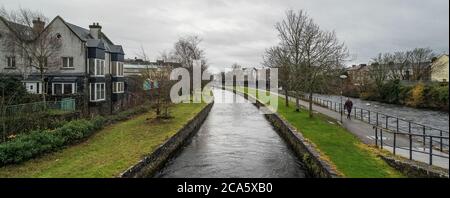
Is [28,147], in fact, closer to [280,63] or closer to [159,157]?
[159,157]

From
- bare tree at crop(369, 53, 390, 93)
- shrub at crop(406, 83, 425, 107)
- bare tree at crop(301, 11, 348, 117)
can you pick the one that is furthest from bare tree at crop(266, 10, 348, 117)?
bare tree at crop(369, 53, 390, 93)

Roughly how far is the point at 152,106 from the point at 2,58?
15.1 meters

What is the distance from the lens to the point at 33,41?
32.0m

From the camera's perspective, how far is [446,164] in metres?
11.9

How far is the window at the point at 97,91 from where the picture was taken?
1364 inches

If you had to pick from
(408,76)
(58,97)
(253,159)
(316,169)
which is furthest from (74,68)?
(408,76)

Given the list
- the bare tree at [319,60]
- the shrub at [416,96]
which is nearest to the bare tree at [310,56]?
the bare tree at [319,60]

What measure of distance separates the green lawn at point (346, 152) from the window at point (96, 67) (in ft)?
68.3

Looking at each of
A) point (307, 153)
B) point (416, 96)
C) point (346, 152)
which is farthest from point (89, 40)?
point (416, 96)

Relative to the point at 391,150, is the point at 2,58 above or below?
above

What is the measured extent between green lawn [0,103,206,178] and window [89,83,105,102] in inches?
459

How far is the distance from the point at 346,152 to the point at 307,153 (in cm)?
214

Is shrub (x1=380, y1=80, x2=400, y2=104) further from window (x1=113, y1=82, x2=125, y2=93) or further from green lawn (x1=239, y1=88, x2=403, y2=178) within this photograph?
window (x1=113, y1=82, x2=125, y2=93)
